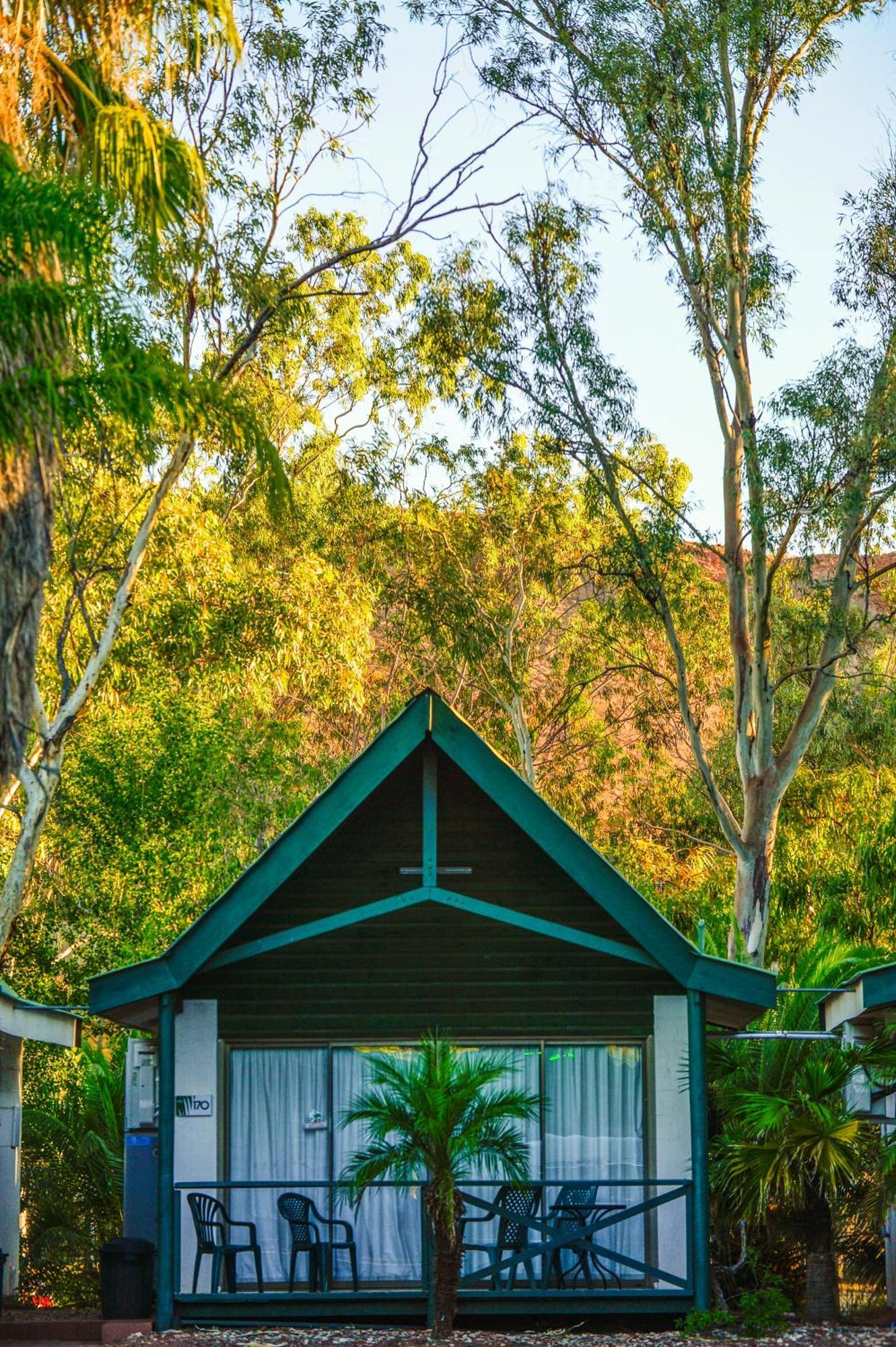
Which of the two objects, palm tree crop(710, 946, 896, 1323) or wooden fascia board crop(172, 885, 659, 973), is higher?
wooden fascia board crop(172, 885, 659, 973)

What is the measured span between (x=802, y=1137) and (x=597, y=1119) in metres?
2.07

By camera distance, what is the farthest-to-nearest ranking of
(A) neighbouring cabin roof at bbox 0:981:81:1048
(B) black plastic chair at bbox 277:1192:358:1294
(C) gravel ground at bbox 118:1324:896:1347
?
(A) neighbouring cabin roof at bbox 0:981:81:1048, (B) black plastic chair at bbox 277:1192:358:1294, (C) gravel ground at bbox 118:1324:896:1347

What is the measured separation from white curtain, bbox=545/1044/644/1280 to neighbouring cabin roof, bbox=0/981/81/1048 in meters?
4.16

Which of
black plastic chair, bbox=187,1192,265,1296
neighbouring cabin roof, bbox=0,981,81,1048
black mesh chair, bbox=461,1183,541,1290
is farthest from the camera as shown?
neighbouring cabin roof, bbox=0,981,81,1048

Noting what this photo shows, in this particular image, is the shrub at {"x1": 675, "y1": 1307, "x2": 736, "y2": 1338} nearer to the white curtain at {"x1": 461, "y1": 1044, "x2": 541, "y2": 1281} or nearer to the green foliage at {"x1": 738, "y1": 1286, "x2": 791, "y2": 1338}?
the green foliage at {"x1": 738, "y1": 1286, "x2": 791, "y2": 1338}

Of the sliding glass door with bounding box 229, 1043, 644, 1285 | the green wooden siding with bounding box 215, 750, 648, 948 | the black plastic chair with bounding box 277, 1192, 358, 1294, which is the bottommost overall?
the black plastic chair with bounding box 277, 1192, 358, 1294

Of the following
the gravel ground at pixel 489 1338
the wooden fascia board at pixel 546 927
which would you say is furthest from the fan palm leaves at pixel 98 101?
the gravel ground at pixel 489 1338

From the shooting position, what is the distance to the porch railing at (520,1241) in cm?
1138

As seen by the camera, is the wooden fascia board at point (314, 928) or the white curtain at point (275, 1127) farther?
the white curtain at point (275, 1127)

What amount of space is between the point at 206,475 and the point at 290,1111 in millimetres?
15285

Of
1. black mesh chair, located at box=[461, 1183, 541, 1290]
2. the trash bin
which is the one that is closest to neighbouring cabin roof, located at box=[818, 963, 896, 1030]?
black mesh chair, located at box=[461, 1183, 541, 1290]

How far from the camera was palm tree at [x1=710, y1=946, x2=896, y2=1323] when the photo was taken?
428 inches

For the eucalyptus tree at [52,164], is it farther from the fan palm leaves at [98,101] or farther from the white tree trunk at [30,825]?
the white tree trunk at [30,825]

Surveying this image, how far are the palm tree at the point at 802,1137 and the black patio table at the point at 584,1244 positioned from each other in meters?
0.91
